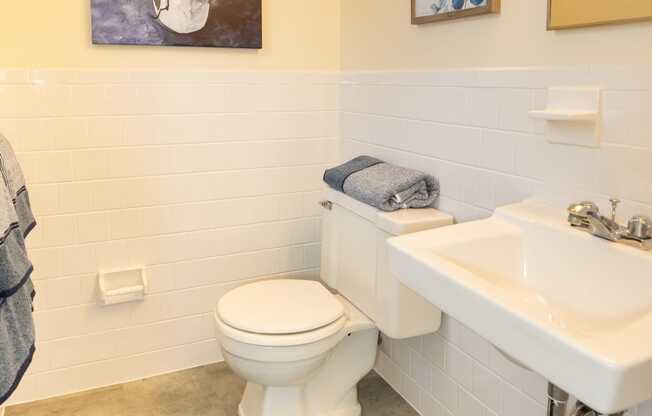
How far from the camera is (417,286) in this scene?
4.28ft

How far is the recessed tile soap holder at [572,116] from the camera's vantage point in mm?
1439

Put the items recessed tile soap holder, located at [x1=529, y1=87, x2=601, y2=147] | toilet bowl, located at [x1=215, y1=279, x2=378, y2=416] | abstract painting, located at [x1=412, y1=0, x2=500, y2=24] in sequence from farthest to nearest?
1. toilet bowl, located at [x1=215, y1=279, x2=378, y2=416]
2. abstract painting, located at [x1=412, y1=0, x2=500, y2=24]
3. recessed tile soap holder, located at [x1=529, y1=87, x2=601, y2=147]

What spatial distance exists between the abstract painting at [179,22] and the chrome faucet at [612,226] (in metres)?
1.48

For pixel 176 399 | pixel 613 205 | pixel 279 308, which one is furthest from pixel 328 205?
pixel 613 205

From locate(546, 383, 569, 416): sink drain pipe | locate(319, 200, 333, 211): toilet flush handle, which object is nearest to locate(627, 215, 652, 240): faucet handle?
locate(546, 383, 569, 416): sink drain pipe

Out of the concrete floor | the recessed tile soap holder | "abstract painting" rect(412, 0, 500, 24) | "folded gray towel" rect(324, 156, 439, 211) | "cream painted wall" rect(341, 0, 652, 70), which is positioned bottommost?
the concrete floor

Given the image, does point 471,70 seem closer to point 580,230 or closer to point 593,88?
point 593,88

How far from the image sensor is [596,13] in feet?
4.58

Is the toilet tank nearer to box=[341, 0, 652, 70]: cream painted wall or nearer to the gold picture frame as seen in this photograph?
box=[341, 0, 652, 70]: cream painted wall

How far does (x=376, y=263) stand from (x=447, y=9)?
0.80 metres

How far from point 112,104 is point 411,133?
3.51 ft

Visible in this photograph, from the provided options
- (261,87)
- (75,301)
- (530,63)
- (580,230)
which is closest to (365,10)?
(261,87)

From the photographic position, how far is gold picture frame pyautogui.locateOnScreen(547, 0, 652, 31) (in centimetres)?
130

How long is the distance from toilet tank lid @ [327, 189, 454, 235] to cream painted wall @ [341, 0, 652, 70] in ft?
1.52
